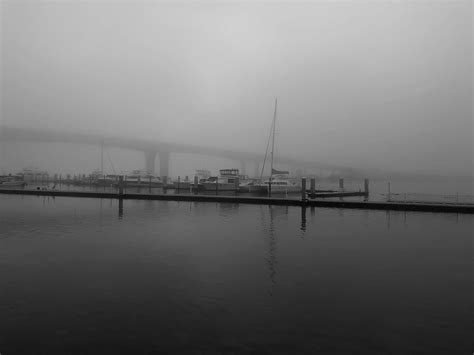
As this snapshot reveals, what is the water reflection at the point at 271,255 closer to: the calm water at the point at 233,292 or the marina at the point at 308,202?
the calm water at the point at 233,292

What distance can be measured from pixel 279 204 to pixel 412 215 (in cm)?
959

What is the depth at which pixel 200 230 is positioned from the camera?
1625cm

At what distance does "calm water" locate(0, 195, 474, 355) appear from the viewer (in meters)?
5.76

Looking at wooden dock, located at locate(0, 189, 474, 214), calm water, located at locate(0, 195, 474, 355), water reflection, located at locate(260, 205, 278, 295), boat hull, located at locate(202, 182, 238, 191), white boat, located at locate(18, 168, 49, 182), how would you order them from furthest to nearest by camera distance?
white boat, located at locate(18, 168, 49, 182)
boat hull, located at locate(202, 182, 238, 191)
wooden dock, located at locate(0, 189, 474, 214)
water reflection, located at locate(260, 205, 278, 295)
calm water, located at locate(0, 195, 474, 355)

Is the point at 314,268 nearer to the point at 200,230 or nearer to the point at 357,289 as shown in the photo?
the point at 357,289

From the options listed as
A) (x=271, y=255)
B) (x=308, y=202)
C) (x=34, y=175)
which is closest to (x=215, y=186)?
(x=308, y=202)

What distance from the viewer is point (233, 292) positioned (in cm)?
798

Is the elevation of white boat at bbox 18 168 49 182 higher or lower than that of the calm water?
higher

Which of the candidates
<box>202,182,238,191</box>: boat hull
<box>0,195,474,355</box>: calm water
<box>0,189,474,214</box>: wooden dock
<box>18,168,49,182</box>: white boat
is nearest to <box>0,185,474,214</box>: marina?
<box>0,189,474,214</box>: wooden dock

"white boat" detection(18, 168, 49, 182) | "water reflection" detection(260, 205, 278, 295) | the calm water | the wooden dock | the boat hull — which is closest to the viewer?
the calm water

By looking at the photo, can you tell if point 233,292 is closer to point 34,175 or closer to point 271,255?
point 271,255

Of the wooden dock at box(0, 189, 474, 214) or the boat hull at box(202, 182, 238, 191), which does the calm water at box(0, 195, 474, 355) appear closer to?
the wooden dock at box(0, 189, 474, 214)

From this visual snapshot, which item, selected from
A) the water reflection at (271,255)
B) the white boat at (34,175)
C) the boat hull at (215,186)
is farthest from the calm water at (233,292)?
the white boat at (34,175)

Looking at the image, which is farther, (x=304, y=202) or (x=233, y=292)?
(x=304, y=202)
